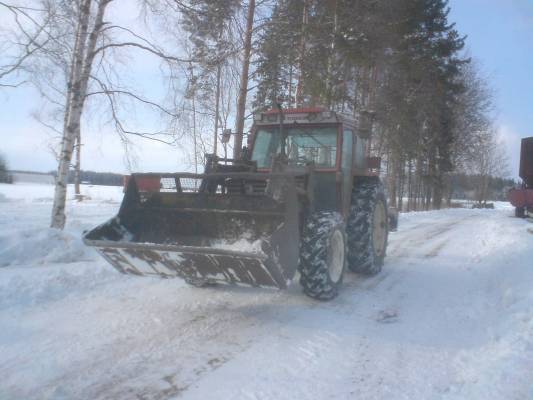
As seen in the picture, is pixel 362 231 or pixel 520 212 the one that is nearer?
pixel 362 231

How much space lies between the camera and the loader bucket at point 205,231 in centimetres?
398

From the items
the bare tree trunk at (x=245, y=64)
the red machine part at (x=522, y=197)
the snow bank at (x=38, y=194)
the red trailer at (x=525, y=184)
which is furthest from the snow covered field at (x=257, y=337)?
the red trailer at (x=525, y=184)

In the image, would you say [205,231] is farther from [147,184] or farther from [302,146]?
[302,146]

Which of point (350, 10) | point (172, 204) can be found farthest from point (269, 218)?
point (350, 10)

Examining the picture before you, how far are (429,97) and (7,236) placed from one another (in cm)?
1817

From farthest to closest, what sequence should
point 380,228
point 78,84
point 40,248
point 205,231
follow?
point 78,84
point 380,228
point 40,248
point 205,231

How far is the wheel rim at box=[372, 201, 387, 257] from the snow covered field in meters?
0.72

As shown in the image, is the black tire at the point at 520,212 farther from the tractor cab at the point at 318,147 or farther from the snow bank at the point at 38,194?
the snow bank at the point at 38,194

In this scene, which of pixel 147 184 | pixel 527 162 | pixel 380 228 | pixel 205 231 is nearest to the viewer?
pixel 205 231

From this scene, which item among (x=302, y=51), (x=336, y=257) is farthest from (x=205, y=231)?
(x=302, y=51)

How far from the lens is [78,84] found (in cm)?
784

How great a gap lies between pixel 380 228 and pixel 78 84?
5.67 metres

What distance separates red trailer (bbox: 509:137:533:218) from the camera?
55.9 ft

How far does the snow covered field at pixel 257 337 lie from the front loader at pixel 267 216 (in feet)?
1.40
